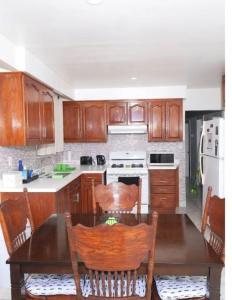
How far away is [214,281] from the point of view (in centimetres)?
146

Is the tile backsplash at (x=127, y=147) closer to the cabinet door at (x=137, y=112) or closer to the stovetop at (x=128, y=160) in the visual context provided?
the stovetop at (x=128, y=160)

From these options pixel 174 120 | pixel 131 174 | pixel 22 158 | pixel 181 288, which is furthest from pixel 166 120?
pixel 181 288

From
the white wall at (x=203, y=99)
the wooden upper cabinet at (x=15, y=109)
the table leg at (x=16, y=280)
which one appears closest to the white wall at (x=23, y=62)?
the wooden upper cabinet at (x=15, y=109)

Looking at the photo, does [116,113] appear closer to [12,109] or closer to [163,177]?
[163,177]

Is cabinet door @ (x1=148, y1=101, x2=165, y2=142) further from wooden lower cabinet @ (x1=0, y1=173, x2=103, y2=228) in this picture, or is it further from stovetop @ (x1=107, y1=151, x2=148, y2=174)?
wooden lower cabinet @ (x1=0, y1=173, x2=103, y2=228)

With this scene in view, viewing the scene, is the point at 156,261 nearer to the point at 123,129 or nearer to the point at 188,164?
the point at 123,129

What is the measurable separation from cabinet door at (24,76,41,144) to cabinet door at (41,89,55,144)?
0.18 metres

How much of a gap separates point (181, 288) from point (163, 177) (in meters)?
3.50

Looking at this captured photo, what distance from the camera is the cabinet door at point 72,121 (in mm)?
5309

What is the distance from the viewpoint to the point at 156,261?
1424mm

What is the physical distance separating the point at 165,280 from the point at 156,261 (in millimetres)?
377

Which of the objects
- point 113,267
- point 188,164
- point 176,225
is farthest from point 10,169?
point 188,164

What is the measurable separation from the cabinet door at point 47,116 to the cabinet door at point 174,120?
6.99ft

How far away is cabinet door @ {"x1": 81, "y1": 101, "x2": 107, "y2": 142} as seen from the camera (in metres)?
5.28
